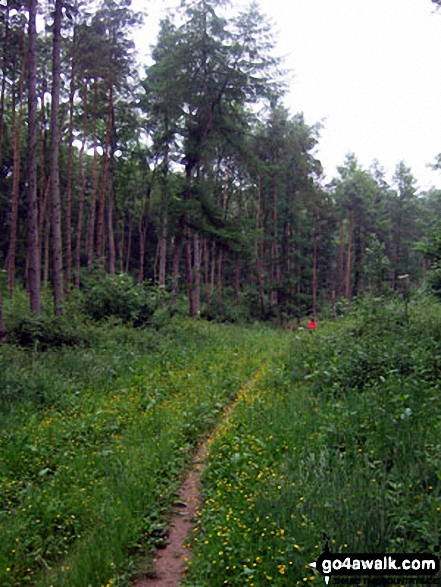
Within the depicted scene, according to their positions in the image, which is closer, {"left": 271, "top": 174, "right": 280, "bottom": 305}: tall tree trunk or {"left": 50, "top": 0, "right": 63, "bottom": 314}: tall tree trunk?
{"left": 50, "top": 0, "right": 63, "bottom": 314}: tall tree trunk

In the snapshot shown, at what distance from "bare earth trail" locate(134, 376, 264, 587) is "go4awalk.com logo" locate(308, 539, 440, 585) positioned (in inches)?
48.4

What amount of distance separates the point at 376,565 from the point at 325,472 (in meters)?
1.39

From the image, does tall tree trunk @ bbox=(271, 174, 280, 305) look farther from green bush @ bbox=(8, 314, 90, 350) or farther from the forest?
green bush @ bbox=(8, 314, 90, 350)

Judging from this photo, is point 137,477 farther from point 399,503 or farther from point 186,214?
point 186,214

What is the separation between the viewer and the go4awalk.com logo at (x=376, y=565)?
11.2ft

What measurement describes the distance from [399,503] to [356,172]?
155 feet

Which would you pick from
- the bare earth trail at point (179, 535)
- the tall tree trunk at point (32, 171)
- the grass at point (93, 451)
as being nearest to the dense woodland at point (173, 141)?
the tall tree trunk at point (32, 171)

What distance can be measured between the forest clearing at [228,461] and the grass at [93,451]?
0.02m

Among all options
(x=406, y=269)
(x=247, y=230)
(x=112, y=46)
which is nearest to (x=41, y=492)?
(x=247, y=230)

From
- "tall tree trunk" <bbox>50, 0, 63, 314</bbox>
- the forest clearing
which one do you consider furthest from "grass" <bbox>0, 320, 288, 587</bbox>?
"tall tree trunk" <bbox>50, 0, 63, 314</bbox>

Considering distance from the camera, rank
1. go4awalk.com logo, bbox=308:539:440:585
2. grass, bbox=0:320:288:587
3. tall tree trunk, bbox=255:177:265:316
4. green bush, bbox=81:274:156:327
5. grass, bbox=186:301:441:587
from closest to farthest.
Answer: go4awalk.com logo, bbox=308:539:440:585
grass, bbox=186:301:441:587
grass, bbox=0:320:288:587
green bush, bbox=81:274:156:327
tall tree trunk, bbox=255:177:265:316

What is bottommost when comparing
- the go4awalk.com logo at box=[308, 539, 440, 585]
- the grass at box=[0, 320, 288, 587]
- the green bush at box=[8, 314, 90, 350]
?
the grass at box=[0, 320, 288, 587]

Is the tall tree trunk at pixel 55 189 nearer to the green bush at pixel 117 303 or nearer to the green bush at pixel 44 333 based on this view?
the green bush at pixel 117 303

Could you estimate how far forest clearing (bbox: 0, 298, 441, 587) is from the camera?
3.95m
